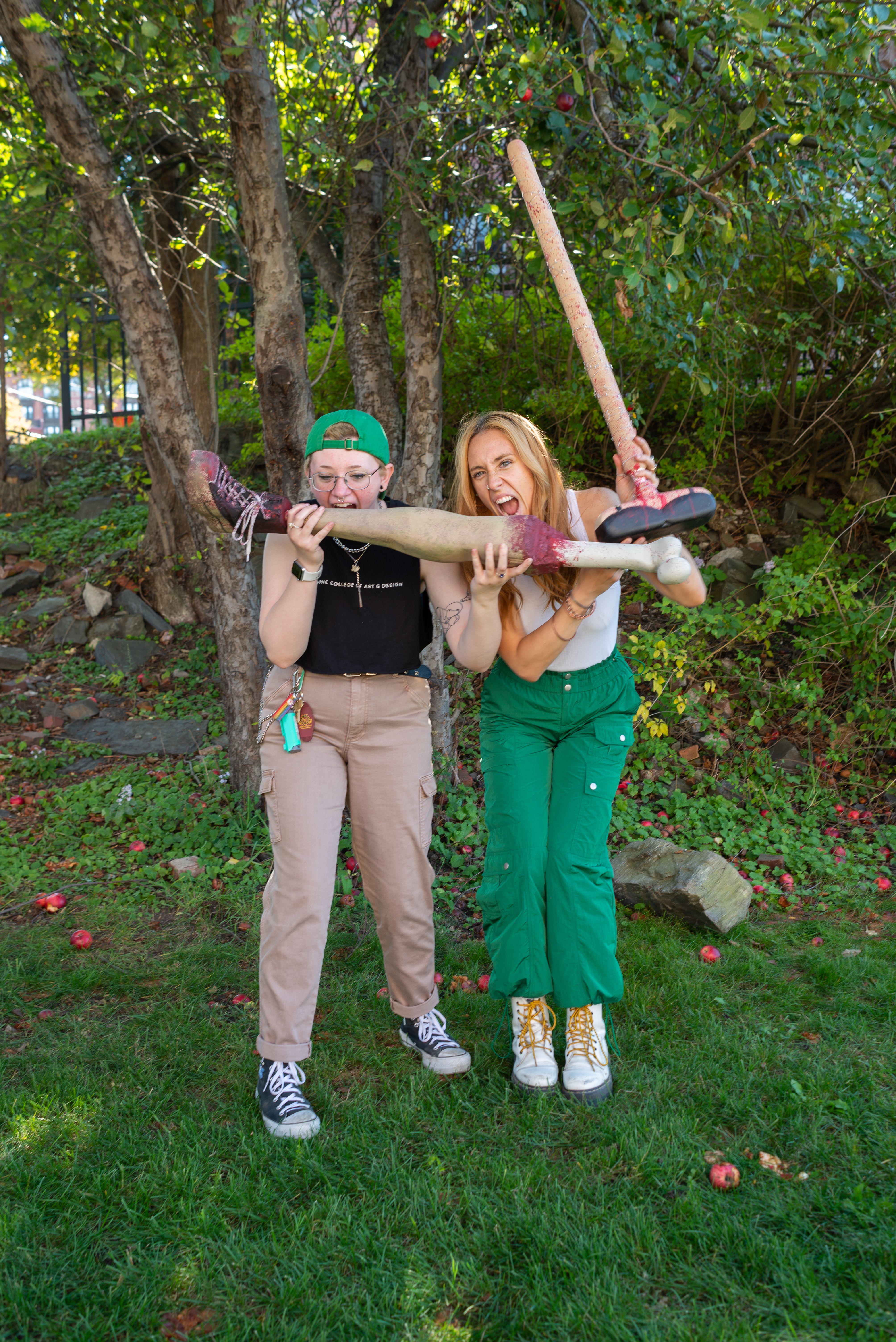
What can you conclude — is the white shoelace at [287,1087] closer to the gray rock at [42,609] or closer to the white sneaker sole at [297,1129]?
the white sneaker sole at [297,1129]

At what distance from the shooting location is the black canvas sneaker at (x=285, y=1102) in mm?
2643

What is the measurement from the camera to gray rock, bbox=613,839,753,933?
13.2ft

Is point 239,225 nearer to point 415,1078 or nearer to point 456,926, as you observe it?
point 456,926

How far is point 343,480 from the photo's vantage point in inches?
106

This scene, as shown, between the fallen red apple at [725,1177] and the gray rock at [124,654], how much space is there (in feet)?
19.5

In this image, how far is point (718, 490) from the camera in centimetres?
739

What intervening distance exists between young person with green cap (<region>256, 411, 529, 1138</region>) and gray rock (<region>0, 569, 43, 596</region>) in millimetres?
6661

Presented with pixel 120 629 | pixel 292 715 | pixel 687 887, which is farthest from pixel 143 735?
pixel 292 715

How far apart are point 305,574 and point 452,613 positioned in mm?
453

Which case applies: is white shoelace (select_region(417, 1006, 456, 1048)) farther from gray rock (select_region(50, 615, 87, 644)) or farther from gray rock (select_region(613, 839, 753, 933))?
gray rock (select_region(50, 615, 87, 644))

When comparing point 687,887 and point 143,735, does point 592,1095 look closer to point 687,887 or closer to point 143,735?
point 687,887

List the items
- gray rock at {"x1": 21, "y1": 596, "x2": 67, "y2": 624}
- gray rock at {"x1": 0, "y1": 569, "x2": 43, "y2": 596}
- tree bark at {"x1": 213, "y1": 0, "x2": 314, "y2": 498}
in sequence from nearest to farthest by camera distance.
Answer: tree bark at {"x1": 213, "y1": 0, "x2": 314, "y2": 498}, gray rock at {"x1": 21, "y1": 596, "x2": 67, "y2": 624}, gray rock at {"x1": 0, "y1": 569, "x2": 43, "y2": 596}

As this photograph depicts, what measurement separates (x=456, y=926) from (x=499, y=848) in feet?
4.71

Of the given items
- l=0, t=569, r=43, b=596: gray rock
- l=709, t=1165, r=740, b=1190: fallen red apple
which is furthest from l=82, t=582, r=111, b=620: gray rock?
l=709, t=1165, r=740, b=1190: fallen red apple
